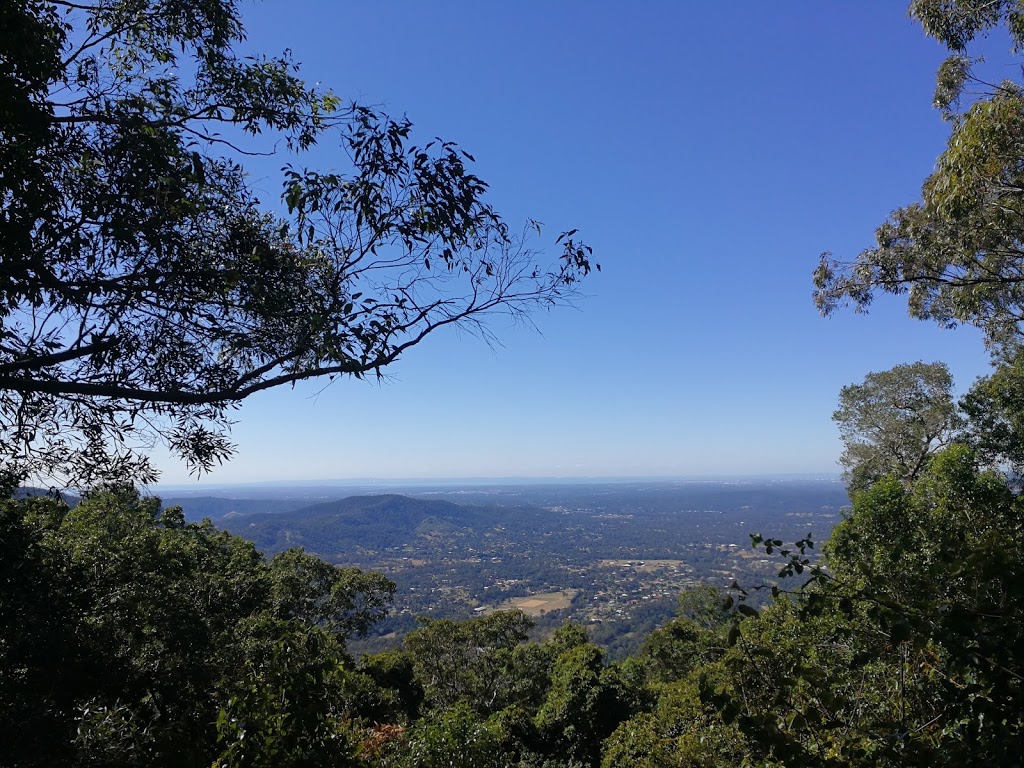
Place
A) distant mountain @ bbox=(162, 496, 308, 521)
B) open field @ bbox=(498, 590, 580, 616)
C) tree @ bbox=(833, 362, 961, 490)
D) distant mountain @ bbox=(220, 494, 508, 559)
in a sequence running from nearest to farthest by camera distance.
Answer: tree @ bbox=(833, 362, 961, 490), open field @ bbox=(498, 590, 580, 616), distant mountain @ bbox=(220, 494, 508, 559), distant mountain @ bbox=(162, 496, 308, 521)

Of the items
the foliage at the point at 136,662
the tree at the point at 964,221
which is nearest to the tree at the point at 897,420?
the tree at the point at 964,221

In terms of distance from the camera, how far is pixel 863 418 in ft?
51.3

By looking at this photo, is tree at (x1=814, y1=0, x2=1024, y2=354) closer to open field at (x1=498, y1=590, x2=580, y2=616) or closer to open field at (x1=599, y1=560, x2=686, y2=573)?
open field at (x1=498, y1=590, x2=580, y2=616)

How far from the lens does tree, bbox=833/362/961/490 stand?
1423 centimetres

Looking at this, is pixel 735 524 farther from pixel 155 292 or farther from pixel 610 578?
pixel 155 292

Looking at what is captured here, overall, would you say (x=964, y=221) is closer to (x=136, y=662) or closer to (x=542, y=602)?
(x=136, y=662)

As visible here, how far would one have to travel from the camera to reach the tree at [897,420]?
560 inches

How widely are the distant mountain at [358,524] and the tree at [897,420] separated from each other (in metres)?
77.7

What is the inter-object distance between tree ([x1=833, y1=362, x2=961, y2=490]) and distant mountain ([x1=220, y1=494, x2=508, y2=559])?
77702mm

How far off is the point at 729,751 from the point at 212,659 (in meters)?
5.91

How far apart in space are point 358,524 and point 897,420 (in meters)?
125

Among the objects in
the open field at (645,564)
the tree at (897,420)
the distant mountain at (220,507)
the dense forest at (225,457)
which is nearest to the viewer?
the dense forest at (225,457)

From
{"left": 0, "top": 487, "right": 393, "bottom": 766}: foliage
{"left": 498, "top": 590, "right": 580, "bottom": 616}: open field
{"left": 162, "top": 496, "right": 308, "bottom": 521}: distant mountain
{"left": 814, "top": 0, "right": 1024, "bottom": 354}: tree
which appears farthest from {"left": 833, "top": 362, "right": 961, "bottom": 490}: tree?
{"left": 162, "top": 496, "right": 308, "bottom": 521}: distant mountain

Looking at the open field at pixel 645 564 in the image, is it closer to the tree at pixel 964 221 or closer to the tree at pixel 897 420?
the tree at pixel 897 420
